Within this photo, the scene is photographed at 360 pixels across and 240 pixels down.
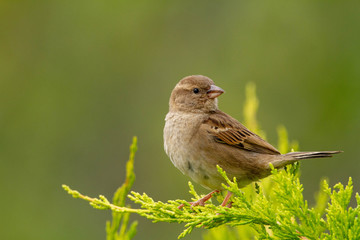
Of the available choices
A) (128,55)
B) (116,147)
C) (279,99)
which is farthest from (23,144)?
(279,99)

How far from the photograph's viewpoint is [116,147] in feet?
37.6

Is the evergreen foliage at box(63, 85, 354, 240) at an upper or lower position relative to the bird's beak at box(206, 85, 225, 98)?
lower

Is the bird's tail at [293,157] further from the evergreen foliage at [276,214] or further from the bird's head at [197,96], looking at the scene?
the bird's head at [197,96]

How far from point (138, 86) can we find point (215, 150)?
7972mm

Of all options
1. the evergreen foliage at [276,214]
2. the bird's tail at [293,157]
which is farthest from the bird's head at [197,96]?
the evergreen foliage at [276,214]

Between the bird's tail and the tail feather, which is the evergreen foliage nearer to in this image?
the tail feather

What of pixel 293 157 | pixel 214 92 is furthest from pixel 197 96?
pixel 293 157

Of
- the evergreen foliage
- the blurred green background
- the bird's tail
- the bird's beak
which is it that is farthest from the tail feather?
the blurred green background

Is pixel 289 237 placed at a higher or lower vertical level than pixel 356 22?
lower

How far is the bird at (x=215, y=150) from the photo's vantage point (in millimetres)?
3820

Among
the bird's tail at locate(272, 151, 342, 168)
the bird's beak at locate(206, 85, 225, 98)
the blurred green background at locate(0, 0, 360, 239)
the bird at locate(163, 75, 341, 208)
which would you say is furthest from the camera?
the blurred green background at locate(0, 0, 360, 239)

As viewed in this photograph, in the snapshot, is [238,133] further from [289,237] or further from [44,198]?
[44,198]

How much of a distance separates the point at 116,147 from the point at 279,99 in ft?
12.9

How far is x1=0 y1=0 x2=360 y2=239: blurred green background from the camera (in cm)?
816
